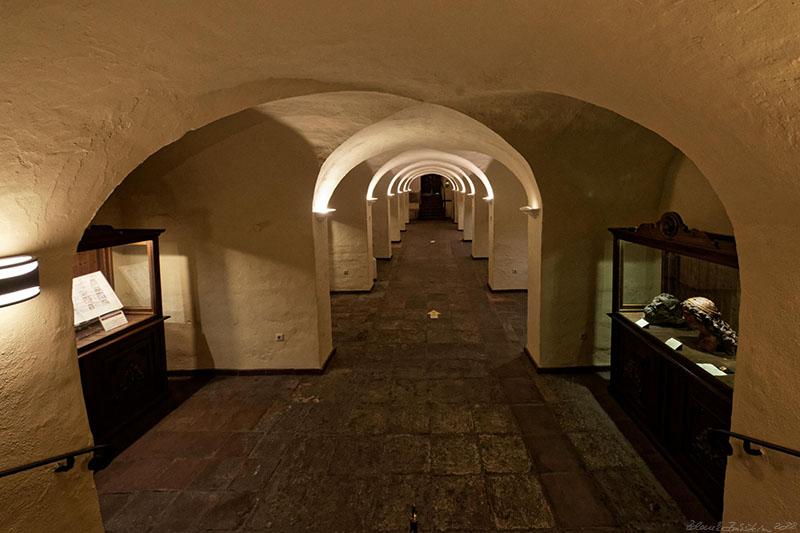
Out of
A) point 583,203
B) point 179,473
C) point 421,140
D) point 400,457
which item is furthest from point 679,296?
point 179,473

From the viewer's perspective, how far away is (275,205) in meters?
6.85

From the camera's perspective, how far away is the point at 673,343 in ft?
15.5

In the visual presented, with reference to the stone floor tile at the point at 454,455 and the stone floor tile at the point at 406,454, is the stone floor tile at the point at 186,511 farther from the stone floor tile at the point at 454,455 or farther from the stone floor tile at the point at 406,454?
the stone floor tile at the point at 454,455

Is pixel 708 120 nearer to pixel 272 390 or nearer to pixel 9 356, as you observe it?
pixel 9 356

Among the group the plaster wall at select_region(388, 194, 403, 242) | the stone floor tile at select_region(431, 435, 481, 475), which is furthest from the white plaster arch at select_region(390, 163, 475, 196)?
the stone floor tile at select_region(431, 435, 481, 475)

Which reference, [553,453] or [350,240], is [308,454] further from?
[350,240]

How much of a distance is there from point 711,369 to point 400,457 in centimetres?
314

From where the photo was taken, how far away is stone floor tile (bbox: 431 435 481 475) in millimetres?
→ 4586

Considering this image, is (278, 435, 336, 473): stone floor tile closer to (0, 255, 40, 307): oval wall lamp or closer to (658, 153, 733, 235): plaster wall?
(0, 255, 40, 307): oval wall lamp

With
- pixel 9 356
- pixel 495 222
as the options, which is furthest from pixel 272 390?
pixel 495 222

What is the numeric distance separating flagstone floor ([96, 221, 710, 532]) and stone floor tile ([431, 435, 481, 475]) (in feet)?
0.05

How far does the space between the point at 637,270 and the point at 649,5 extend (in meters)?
5.34

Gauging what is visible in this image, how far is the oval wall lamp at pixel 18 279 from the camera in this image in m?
2.35

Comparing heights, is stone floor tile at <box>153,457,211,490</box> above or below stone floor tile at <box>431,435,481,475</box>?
below
